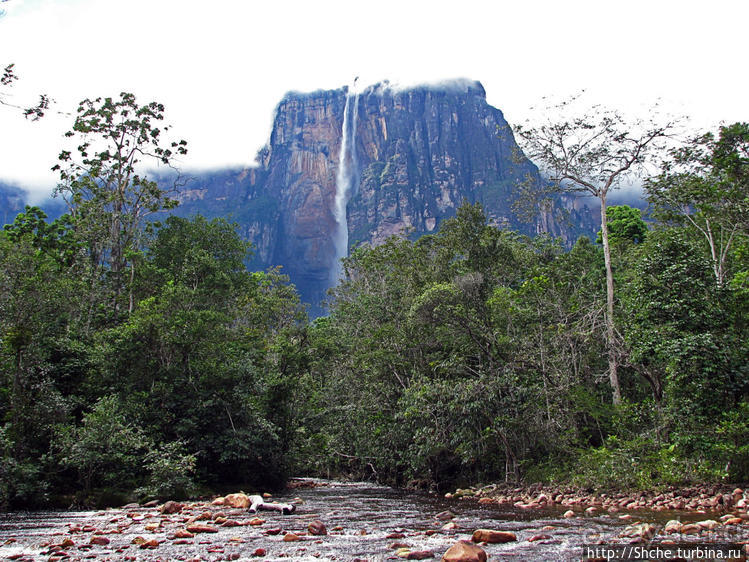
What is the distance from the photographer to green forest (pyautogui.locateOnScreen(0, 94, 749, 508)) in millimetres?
11953

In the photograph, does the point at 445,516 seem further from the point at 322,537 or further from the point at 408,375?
the point at 408,375

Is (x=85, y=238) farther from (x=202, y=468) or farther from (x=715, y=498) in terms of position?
(x=715, y=498)

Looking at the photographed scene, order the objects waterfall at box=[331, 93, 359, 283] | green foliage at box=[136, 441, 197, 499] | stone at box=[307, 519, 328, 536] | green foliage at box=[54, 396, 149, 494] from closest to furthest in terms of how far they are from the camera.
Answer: stone at box=[307, 519, 328, 536] → green foliage at box=[54, 396, 149, 494] → green foliage at box=[136, 441, 197, 499] → waterfall at box=[331, 93, 359, 283]

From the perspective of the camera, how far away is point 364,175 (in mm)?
125500

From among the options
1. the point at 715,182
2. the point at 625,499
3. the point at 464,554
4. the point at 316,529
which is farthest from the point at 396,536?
the point at 715,182

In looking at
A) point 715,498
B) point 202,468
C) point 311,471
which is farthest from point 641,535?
point 311,471

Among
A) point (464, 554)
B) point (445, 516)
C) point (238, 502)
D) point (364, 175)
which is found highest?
point (364, 175)

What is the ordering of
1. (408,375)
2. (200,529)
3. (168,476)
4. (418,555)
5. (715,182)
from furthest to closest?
1. (408,375)
2. (715,182)
3. (168,476)
4. (200,529)
5. (418,555)

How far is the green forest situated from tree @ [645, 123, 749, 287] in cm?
8

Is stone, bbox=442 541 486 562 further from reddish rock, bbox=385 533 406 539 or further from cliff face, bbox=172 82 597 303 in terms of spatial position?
cliff face, bbox=172 82 597 303

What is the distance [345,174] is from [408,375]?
118657mm

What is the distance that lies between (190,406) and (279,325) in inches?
877

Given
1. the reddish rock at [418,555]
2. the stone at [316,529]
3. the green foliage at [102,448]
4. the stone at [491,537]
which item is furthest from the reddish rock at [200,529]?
the green foliage at [102,448]

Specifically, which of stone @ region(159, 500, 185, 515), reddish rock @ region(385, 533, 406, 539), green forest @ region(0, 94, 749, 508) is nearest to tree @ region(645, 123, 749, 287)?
green forest @ region(0, 94, 749, 508)
